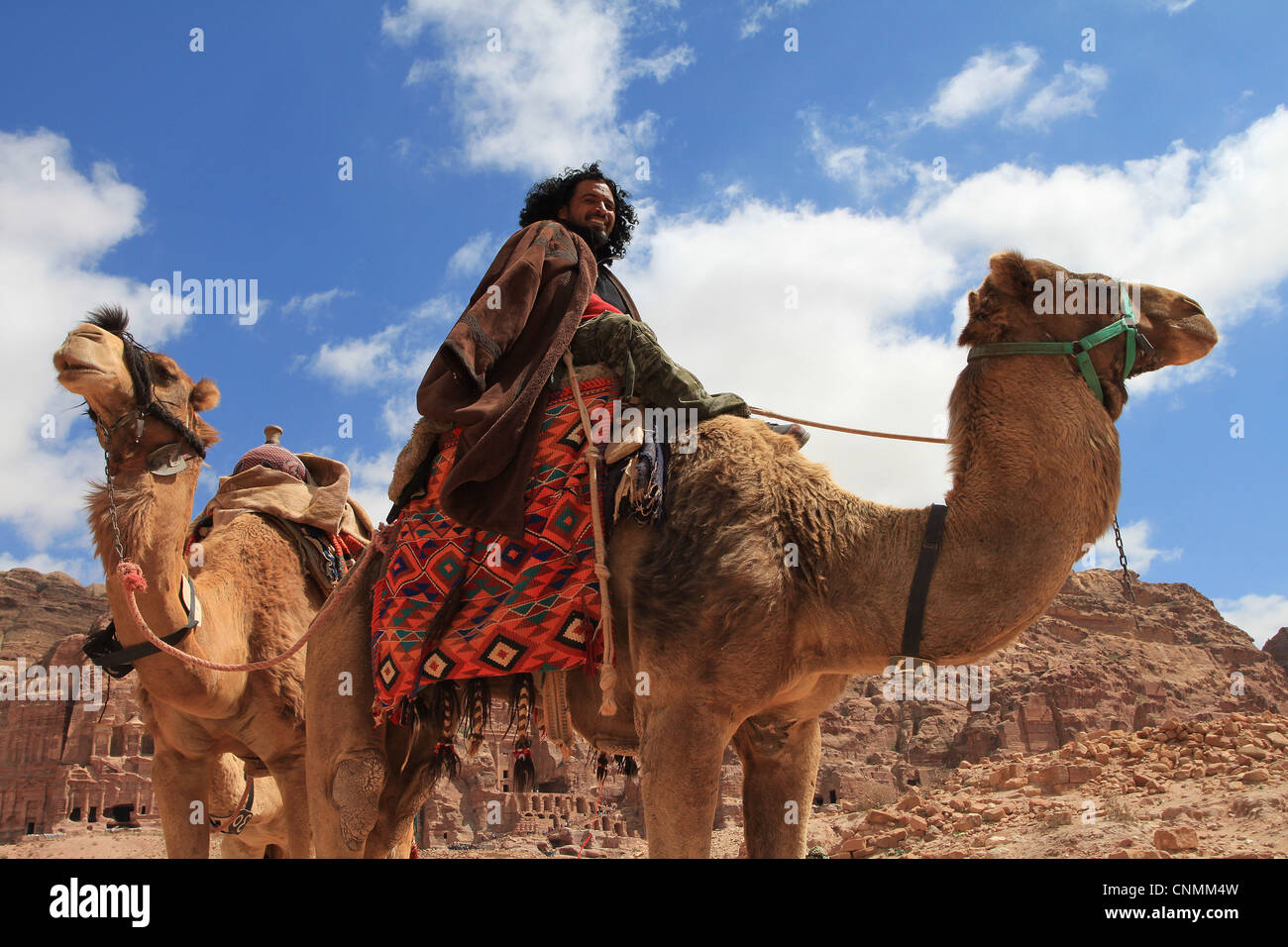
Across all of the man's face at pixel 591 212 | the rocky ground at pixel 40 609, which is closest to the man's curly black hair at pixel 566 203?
the man's face at pixel 591 212

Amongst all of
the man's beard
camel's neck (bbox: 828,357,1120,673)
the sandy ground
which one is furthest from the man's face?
the sandy ground

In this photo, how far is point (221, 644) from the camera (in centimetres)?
645

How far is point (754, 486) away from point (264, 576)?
14.0 feet

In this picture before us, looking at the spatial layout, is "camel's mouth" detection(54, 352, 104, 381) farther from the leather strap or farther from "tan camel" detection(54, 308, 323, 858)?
the leather strap

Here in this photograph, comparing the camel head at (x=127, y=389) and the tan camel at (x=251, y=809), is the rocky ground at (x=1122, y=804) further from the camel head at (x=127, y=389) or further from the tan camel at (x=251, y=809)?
the camel head at (x=127, y=389)

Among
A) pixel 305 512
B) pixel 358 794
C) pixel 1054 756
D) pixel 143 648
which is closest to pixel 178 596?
pixel 143 648

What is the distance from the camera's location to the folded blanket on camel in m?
7.80

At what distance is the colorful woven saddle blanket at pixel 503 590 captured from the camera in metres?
4.47

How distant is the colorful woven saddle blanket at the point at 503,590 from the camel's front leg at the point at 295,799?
2011mm

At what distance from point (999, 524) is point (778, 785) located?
59.7 inches

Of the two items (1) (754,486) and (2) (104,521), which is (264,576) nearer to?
(2) (104,521)

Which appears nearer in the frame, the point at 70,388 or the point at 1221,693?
the point at 70,388
